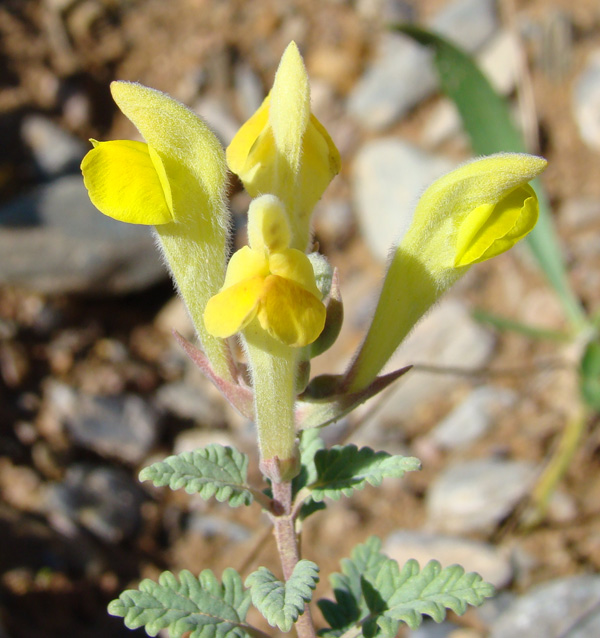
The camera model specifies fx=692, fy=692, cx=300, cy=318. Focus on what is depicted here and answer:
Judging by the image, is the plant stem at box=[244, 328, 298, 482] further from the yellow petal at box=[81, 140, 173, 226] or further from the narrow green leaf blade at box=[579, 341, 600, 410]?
the narrow green leaf blade at box=[579, 341, 600, 410]

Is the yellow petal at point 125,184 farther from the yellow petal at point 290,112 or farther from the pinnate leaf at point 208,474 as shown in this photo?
the pinnate leaf at point 208,474

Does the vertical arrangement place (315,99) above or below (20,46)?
below

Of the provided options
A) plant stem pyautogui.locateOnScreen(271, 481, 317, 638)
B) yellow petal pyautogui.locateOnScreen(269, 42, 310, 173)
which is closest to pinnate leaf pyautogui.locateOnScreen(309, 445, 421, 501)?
plant stem pyautogui.locateOnScreen(271, 481, 317, 638)

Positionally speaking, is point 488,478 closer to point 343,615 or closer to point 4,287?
point 343,615

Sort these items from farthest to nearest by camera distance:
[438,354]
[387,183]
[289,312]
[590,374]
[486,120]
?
1. [387,183]
2. [438,354]
3. [486,120]
4. [590,374]
5. [289,312]

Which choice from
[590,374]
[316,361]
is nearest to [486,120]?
[590,374]

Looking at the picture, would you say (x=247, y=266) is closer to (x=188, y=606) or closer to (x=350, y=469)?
(x=350, y=469)

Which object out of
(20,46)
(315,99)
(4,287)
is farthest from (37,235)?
(315,99)

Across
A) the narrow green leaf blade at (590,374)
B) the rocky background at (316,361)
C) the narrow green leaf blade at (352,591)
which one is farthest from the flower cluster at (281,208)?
the narrow green leaf blade at (590,374)
